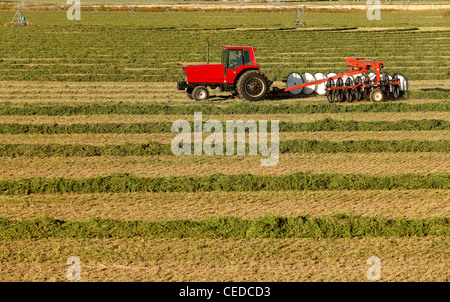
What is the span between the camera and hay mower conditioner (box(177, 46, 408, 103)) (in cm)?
1852

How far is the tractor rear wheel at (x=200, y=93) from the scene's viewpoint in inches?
763

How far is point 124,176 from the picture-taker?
460 inches

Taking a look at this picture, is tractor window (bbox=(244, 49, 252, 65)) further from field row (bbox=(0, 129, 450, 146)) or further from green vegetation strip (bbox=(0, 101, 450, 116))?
field row (bbox=(0, 129, 450, 146))

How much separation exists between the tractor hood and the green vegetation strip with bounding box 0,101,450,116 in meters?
0.85

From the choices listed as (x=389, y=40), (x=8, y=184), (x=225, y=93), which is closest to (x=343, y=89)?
(x=225, y=93)

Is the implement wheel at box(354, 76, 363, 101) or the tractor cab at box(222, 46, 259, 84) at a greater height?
the tractor cab at box(222, 46, 259, 84)

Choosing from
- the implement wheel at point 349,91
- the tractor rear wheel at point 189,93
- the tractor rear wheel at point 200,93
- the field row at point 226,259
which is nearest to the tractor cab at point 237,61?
the tractor rear wheel at point 200,93

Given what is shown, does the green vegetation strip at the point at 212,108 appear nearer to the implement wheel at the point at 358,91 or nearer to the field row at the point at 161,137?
the implement wheel at the point at 358,91

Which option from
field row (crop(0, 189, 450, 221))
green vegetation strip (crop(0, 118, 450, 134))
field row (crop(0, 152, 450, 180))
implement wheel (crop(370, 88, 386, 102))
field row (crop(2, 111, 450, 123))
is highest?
implement wheel (crop(370, 88, 386, 102))

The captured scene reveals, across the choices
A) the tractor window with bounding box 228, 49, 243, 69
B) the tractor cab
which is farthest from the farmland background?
the tractor window with bounding box 228, 49, 243, 69

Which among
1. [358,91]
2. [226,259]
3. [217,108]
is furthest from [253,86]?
[226,259]
